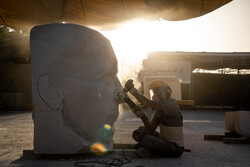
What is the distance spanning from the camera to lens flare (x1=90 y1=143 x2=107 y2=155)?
2945 millimetres

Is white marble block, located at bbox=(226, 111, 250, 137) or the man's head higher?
the man's head

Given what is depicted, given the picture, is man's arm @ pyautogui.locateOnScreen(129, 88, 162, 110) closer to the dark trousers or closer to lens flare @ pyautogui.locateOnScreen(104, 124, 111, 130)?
the dark trousers

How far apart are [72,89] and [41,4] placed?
70.9 inches

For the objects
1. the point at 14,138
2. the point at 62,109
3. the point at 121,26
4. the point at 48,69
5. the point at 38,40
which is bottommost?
the point at 14,138

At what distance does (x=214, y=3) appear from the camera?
11.7 ft

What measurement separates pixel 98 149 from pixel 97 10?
2236mm

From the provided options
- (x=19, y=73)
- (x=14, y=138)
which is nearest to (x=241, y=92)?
(x=19, y=73)

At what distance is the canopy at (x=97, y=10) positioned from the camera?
3.68 metres

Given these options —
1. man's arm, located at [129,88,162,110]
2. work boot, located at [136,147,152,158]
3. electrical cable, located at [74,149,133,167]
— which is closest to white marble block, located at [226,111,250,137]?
man's arm, located at [129,88,162,110]

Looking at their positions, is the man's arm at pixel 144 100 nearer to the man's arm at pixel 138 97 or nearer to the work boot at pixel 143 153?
the man's arm at pixel 138 97

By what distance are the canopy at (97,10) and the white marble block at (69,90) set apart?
111 cm

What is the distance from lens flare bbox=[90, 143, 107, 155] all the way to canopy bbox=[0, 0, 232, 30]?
2.16 metres

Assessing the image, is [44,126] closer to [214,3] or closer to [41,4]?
[41,4]

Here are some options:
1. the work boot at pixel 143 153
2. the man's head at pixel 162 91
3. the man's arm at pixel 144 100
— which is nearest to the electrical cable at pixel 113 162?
the work boot at pixel 143 153
